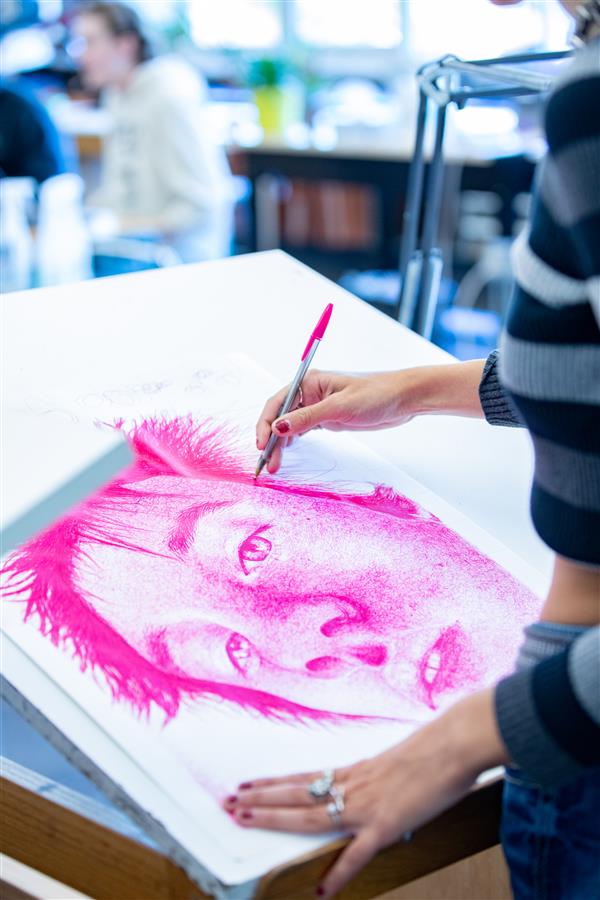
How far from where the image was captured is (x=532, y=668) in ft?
1.96

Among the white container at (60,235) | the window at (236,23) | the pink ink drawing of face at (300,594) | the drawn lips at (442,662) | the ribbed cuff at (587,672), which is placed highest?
the window at (236,23)

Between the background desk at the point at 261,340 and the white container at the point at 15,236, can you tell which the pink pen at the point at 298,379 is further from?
the white container at the point at 15,236

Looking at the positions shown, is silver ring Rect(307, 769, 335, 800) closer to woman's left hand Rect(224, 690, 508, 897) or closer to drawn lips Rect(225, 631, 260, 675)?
woman's left hand Rect(224, 690, 508, 897)

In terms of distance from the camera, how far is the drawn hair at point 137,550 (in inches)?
27.4

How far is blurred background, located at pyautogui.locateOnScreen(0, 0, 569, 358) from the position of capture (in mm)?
2906

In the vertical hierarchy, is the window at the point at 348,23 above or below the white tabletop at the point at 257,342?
above

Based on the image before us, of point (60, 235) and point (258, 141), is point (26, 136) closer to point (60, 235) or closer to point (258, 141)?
point (60, 235)

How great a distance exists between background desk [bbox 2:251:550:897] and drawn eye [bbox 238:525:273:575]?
0.64 feet

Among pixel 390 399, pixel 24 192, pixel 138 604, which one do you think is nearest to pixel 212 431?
pixel 390 399

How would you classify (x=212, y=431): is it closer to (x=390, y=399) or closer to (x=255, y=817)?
(x=390, y=399)

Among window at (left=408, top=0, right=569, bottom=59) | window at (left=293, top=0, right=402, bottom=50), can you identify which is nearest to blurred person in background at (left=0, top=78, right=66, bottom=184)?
window at (left=408, top=0, right=569, bottom=59)

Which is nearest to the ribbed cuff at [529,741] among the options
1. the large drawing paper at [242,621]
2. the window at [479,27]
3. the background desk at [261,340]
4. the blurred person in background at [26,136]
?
the large drawing paper at [242,621]

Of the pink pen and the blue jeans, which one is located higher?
the pink pen

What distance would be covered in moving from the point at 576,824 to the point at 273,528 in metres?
0.37
